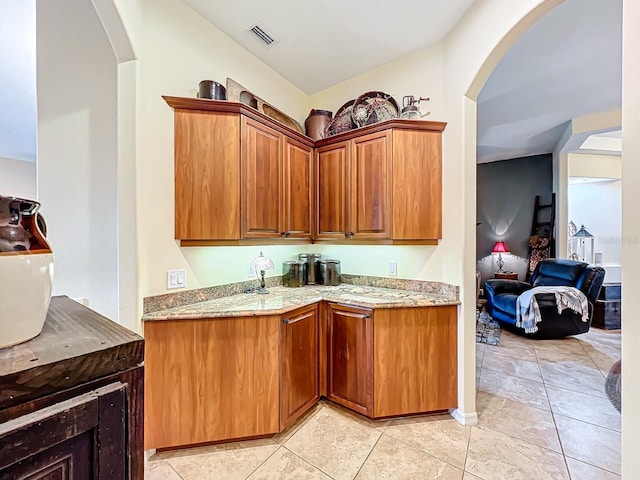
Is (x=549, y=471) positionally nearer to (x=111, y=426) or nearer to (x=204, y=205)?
(x=111, y=426)

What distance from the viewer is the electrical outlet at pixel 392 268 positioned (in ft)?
8.58

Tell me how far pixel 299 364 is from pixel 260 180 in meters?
1.44

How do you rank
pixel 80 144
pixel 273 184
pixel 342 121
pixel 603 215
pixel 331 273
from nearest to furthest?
pixel 80 144, pixel 273 184, pixel 342 121, pixel 331 273, pixel 603 215

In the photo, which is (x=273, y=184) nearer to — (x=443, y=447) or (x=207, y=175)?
(x=207, y=175)

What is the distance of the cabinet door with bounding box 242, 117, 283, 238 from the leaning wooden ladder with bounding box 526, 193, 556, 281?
5774 mm

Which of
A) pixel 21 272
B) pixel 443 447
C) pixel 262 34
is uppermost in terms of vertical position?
pixel 262 34

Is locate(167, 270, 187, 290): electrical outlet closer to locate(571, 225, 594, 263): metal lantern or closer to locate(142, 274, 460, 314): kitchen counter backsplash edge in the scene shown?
locate(142, 274, 460, 314): kitchen counter backsplash edge

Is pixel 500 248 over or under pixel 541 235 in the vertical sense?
under

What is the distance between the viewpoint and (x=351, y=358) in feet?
7.17

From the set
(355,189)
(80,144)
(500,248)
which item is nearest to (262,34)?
(355,189)

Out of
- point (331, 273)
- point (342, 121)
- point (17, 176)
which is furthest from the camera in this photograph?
point (17, 176)

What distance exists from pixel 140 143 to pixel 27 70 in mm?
1922

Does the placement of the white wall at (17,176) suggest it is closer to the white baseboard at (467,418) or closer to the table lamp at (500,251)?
the white baseboard at (467,418)

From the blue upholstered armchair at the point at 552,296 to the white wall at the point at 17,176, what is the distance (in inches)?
303
